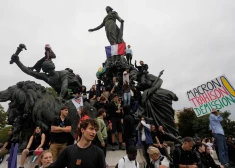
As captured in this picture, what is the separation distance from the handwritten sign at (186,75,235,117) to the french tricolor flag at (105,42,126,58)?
6.45m

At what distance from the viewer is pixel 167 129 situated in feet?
30.5

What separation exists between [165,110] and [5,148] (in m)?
5.73

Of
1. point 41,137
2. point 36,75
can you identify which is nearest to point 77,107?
point 41,137

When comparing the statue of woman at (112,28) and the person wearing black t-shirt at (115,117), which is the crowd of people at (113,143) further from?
the statue of woman at (112,28)

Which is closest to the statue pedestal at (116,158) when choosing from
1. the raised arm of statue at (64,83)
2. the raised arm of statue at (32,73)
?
the raised arm of statue at (64,83)

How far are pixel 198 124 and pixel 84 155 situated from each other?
4797cm

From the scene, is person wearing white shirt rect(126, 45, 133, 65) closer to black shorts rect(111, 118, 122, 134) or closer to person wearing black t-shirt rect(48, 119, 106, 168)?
black shorts rect(111, 118, 122, 134)

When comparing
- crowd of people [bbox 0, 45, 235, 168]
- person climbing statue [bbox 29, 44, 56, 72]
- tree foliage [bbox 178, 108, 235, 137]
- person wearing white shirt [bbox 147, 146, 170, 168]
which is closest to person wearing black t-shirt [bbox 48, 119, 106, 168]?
crowd of people [bbox 0, 45, 235, 168]

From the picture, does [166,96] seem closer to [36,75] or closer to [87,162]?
[36,75]

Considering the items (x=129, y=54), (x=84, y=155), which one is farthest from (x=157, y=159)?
(x=129, y=54)

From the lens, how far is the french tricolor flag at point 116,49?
44.9 ft

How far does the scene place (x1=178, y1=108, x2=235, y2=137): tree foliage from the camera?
42938 mm

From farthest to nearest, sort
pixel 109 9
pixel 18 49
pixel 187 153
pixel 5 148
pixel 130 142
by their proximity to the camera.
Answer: pixel 109 9 < pixel 18 49 < pixel 5 148 < pixel 130 142 < pixel 187 153

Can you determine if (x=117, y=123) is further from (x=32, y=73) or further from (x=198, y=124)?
(x=198, y=124)
